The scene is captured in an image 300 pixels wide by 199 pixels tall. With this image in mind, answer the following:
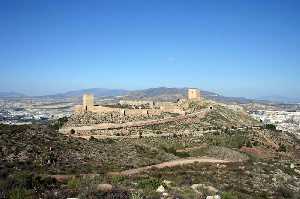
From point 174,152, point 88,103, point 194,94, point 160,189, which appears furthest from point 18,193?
point 194,94

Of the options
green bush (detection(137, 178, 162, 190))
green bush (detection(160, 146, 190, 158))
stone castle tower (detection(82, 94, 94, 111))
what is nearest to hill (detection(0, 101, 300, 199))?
green bush (detection(137, 178, 162, 190))

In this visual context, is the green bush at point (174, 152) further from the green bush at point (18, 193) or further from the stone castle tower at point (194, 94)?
the stone castle tower at point (194, 94)

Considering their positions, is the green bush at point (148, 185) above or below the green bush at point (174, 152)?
above

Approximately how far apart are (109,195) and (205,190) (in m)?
6.42

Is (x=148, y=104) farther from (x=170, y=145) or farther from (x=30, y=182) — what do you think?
(x=30, y=182)

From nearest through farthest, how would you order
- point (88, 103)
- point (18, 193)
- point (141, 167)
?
point (18, 193) → point (141, 167) → point (88, 103)

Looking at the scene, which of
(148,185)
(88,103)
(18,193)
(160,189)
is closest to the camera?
(18,193)

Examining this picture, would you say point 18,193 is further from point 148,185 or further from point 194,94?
point 194,94

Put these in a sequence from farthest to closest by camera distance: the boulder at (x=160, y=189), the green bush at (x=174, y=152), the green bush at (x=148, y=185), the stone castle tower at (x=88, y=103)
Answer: the stone castle tower at (x=88, y=103) < the green bush at (x=174, y=152) < the green bush at (x=148, y=185) < the boulder at (x=160, y=189)

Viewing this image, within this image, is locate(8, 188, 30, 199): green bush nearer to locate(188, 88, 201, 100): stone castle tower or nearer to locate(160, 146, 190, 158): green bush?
locate(160, 146, 190, 158): green bush

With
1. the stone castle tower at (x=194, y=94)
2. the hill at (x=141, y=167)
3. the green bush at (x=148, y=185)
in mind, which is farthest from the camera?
the stone castle tower at (x=194, y=94)

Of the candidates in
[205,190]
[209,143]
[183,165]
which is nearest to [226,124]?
[209,143]

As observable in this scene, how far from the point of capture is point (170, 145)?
4369cm

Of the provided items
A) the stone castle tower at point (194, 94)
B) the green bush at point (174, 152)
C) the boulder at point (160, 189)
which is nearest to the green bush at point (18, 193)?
the boulder at point (160, 189)
